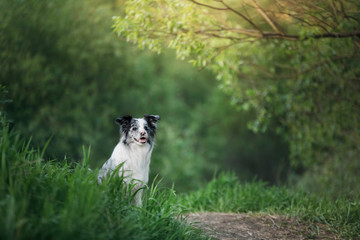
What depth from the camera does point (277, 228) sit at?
4.86 meters

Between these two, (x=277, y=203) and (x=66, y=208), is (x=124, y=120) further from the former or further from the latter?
(x=277, y=203)

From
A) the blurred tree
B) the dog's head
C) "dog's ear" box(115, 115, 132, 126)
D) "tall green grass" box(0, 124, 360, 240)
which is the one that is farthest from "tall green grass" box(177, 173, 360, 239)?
the blurred tree

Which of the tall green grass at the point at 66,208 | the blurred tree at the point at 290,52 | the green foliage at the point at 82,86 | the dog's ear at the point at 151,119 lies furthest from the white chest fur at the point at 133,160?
the green foliage at the point at 82,86

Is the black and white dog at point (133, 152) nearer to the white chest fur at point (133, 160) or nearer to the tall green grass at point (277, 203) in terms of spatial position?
the white chest fur at point (133, 160)

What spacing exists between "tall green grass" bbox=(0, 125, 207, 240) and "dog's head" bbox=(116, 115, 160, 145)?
86 centimetres

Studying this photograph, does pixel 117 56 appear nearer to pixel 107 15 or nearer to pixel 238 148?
pixel 107 15

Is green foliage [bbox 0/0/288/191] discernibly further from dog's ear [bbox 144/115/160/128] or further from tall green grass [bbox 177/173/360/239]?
dog's ear [bbox 144/115/160/128]

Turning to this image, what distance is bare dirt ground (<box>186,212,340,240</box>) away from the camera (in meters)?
4.52

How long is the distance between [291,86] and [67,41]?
7.37 metres

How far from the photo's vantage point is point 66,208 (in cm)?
306

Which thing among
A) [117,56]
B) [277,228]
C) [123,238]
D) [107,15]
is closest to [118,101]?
[117,56]

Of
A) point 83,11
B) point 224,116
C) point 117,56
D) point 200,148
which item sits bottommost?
point 200,148

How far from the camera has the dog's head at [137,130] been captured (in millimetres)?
4598

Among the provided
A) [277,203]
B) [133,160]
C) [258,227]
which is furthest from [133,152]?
[277,203]
